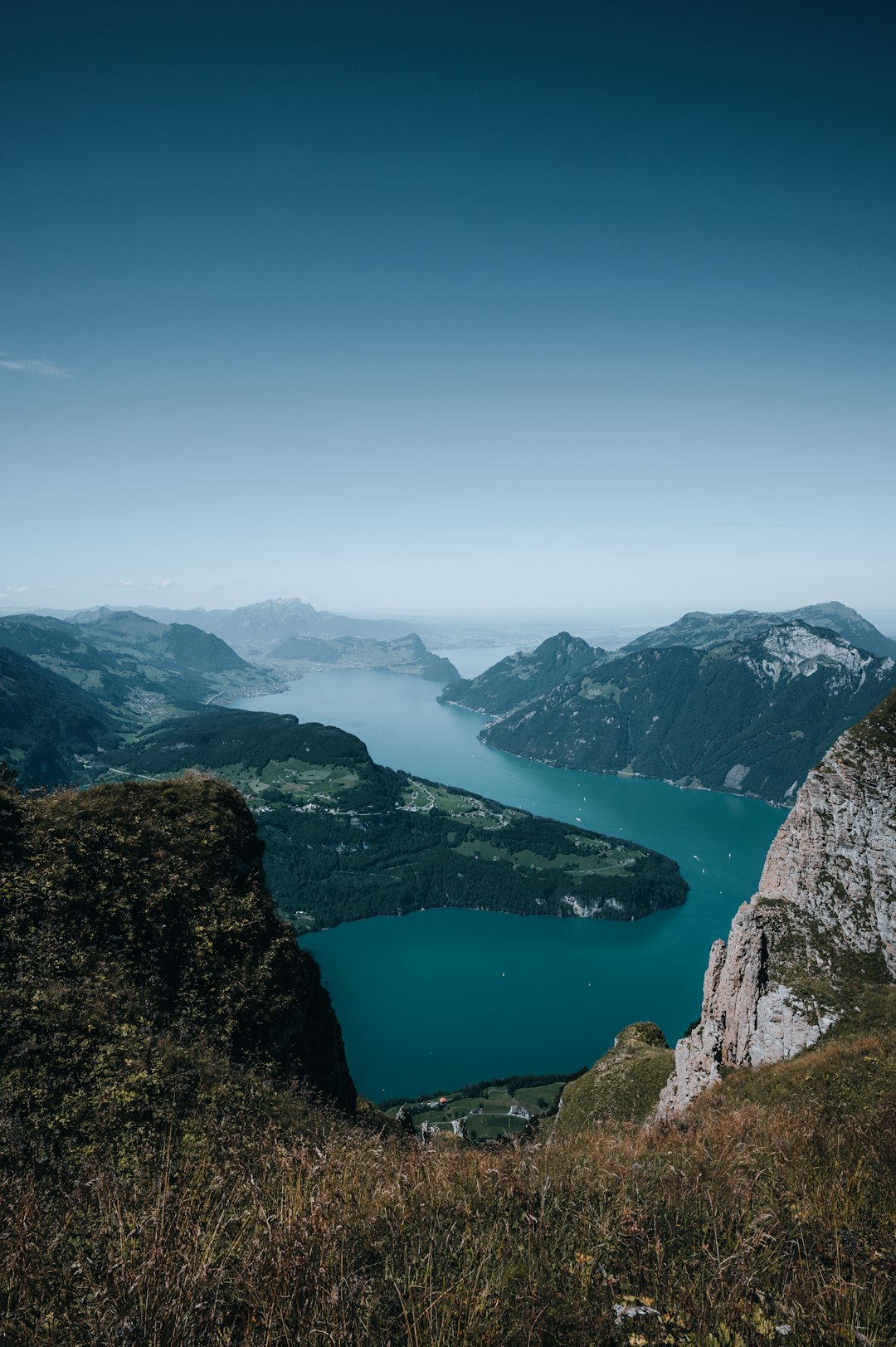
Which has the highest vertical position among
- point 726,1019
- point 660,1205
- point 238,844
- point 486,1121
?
point 660,1205

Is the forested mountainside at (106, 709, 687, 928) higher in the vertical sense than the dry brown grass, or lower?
lower

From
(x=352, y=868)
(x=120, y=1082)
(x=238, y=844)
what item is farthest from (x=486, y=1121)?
(x=352, y=868)

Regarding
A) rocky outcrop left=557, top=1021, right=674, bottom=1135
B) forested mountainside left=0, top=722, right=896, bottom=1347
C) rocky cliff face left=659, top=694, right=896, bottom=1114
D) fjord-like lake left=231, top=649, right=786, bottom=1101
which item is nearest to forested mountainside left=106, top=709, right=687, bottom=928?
fjord-like lake left=231, top=649, right=786, bottom=1101

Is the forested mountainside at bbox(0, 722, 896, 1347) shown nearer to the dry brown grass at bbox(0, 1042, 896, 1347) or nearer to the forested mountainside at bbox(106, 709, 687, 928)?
the dry brown grass at bbox(0, 1042, 896, 1347)

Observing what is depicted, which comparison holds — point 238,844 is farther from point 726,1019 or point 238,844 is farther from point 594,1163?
point 726,1019

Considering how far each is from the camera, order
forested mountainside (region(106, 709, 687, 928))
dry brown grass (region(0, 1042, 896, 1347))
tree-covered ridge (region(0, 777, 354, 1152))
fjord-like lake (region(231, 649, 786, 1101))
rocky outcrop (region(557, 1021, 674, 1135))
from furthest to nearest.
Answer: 1. forested mountainside (region(106, 709, 687, 928))
2. fjord-like lake (region(231, 649, 786, 1101))
3. rocky outcrop (region(557, 1021, 674, 1135))
4. tree-covered ridge (region(0, 777, 354, 1152))
5. dry brown grass (region(0, 1042, 896, 1347))

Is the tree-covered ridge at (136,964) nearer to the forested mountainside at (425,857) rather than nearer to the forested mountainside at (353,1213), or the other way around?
the forested mountainside at (353,1213)
